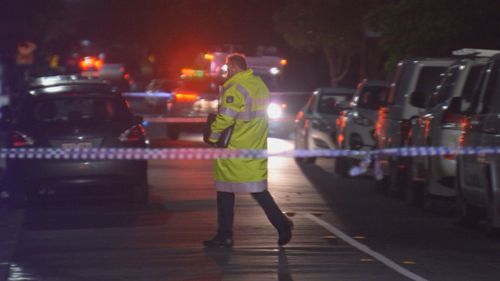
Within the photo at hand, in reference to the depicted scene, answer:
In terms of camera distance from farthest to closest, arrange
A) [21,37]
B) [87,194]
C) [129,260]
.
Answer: [21,37]
[87,194]
[129,260]

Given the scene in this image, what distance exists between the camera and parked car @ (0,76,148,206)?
50.7 ft

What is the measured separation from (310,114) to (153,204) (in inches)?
329

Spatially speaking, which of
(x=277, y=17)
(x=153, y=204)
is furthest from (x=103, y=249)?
(x=277, y=17)

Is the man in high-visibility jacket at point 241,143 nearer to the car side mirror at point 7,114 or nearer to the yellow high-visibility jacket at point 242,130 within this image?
the yellow high-visibility jacket at point 242,130

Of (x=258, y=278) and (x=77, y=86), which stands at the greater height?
(x=77, y=86)

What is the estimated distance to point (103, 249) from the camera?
11789 millimetres

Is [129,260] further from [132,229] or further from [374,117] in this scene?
[374,117]

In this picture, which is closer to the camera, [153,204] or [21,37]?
[153,204]

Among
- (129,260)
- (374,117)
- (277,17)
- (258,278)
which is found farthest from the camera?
Answer: (277,17)

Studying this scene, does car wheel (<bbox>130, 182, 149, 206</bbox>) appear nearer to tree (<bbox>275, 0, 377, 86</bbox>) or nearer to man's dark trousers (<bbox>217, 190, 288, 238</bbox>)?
man's dark trousers (<bbox>217, 190, 288, 238</bbox>)

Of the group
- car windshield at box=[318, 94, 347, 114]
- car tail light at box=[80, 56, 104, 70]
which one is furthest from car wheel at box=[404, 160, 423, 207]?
car tail light at box=[80, 56, 104, 70]

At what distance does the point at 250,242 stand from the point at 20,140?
14.9ft

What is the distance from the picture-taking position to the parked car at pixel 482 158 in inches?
490

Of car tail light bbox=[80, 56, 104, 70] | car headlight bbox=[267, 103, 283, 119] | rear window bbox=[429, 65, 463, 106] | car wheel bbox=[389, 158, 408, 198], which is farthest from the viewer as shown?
car tail light bbox=[80, 56, 104, 70]
